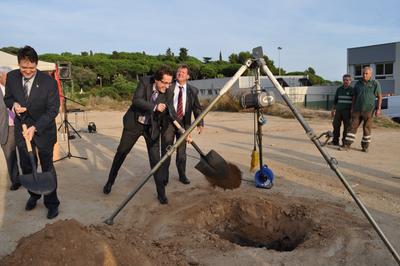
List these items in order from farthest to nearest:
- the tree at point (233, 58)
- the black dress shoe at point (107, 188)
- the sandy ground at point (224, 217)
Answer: the tree at point (233, 58) < the black dress shoe at point (107, 188) < the sandy ground at point (224, 217)

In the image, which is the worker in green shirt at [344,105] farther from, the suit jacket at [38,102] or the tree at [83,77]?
the tree at [83,77]

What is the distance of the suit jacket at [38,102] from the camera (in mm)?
4926

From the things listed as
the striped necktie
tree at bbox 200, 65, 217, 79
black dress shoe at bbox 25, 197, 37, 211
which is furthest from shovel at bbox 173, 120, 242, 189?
tree at bbox 200, 65, 217, 79

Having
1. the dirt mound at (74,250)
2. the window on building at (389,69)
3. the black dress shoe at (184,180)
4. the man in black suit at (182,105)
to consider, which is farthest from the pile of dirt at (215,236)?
the window on building at (389,69)

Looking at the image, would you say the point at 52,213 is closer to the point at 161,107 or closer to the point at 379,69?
the point at 161,107

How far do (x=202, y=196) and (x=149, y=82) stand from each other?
179 cm

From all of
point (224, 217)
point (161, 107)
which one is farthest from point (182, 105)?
point (224, 217)

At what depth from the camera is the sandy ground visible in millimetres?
3717

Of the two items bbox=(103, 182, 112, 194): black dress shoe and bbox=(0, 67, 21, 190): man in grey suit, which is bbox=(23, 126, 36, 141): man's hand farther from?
bbox=(0, 67, 21, 190): man in grey suit

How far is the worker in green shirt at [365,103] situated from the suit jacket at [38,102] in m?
6.91

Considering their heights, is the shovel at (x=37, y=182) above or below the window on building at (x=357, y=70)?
below

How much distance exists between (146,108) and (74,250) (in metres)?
2.52

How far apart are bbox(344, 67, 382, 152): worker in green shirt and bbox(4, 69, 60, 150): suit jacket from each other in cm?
691

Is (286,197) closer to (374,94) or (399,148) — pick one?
(374,94)
